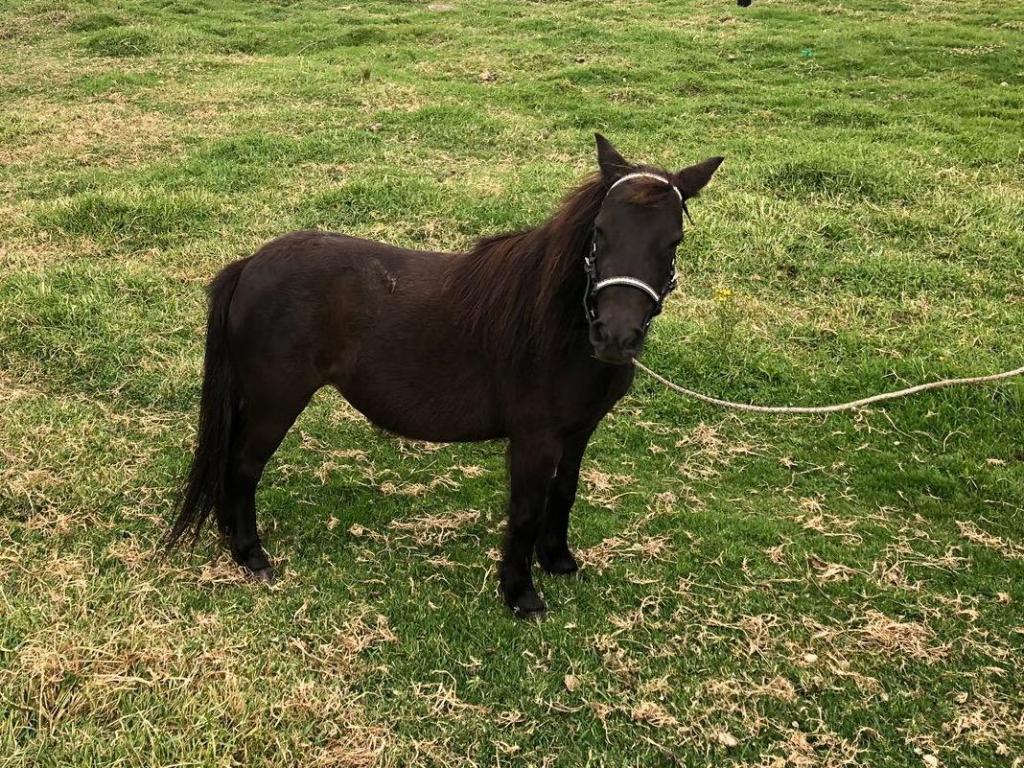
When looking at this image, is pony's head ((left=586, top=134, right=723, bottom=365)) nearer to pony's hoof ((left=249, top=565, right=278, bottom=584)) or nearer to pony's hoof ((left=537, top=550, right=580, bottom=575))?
pony's hoof ((left=537, top=550, right=580, bottom=575))

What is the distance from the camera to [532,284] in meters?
3.26

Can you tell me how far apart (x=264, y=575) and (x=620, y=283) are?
2.30 metres

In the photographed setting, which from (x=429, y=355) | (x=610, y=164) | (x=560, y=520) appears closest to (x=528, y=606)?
(x=560, y=520)

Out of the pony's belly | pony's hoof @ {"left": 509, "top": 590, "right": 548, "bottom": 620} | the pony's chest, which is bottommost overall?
pony's hoof @ {"left": 509, "top": 590, "right": 548, "bottom": 620}

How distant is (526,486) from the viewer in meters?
3.42

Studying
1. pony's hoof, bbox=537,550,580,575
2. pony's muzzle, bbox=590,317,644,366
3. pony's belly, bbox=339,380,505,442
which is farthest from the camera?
pony's hoof, bbox=537,550,580,575

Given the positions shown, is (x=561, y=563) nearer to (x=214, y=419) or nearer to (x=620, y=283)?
(x=620, y=283)

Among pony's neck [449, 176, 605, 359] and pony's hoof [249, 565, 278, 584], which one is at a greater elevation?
pony's neck [449, 176, 605, 359]

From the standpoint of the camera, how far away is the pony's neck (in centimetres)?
309

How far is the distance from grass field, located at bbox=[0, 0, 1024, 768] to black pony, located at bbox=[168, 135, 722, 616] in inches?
18.7

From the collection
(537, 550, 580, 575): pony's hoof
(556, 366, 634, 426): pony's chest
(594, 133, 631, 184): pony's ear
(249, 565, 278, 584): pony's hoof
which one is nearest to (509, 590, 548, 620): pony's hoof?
(537, 550, 580, 575): pony's hoof

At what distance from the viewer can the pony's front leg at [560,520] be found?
373cm

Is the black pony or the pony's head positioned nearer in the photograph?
the pony's head

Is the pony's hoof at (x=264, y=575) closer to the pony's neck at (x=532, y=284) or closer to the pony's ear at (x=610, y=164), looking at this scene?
the pony's neck at (x=532, y=284)
